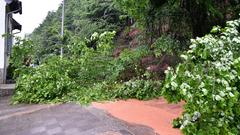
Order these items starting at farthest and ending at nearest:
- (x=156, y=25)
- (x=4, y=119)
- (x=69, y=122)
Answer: (x=156, y=25), (x=4, y=119), (x=69, y=122)

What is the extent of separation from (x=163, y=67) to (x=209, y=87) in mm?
7994

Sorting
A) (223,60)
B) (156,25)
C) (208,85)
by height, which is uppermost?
(156,25)

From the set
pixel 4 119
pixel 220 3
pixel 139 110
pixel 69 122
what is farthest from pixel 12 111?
pixel 220 3

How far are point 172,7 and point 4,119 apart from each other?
4.85 meters

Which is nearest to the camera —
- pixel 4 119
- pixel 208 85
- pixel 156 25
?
pixel 208 85

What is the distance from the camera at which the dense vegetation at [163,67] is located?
3.65 metres

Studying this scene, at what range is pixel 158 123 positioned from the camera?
6559mm

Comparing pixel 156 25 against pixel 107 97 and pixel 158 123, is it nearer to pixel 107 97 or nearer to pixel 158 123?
pixel 107 97

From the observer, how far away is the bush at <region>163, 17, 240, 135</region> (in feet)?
11.5

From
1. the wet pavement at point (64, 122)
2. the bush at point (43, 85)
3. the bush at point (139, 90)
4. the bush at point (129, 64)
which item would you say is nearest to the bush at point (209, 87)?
the wet pavement at point (64, 122)

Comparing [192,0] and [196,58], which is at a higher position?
[192,0]

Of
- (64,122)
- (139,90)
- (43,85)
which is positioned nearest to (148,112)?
(64,122)

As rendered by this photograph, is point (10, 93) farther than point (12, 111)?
Yes

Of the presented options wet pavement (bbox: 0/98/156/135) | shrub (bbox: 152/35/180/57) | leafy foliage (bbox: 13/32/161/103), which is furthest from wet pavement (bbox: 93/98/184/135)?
shrub (bbox: 152/35/180/57)
